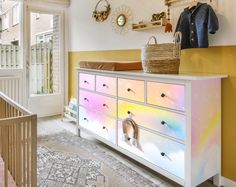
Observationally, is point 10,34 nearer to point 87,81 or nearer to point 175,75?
point 87,81

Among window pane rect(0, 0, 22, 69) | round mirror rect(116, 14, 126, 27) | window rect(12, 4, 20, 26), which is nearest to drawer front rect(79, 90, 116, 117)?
round mirror rect(116, 14, 126, 27)

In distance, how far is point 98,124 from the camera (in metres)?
2.95

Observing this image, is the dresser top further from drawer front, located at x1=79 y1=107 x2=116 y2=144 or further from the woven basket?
drawer front, located at x1=79 y1=107 x2=116 y2=144

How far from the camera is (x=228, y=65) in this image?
2.05 meters

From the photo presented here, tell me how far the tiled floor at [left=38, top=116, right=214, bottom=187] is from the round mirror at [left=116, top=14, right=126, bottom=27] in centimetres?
159

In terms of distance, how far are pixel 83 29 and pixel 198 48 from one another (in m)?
2.37

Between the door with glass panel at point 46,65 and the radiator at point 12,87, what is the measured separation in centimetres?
20

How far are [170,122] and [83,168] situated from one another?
102 centimetres

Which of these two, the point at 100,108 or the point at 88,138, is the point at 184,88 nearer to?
the point at 100,108

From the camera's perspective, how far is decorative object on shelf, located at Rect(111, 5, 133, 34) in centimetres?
313

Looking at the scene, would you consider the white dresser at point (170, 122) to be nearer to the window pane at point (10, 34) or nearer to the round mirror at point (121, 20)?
the round mirror at point (121, 20)

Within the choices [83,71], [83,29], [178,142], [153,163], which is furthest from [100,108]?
[83,29]

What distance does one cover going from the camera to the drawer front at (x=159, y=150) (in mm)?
1945

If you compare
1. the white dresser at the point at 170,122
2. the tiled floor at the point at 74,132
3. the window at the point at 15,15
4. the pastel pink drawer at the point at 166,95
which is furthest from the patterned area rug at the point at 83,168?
the window at the point at 15,15
